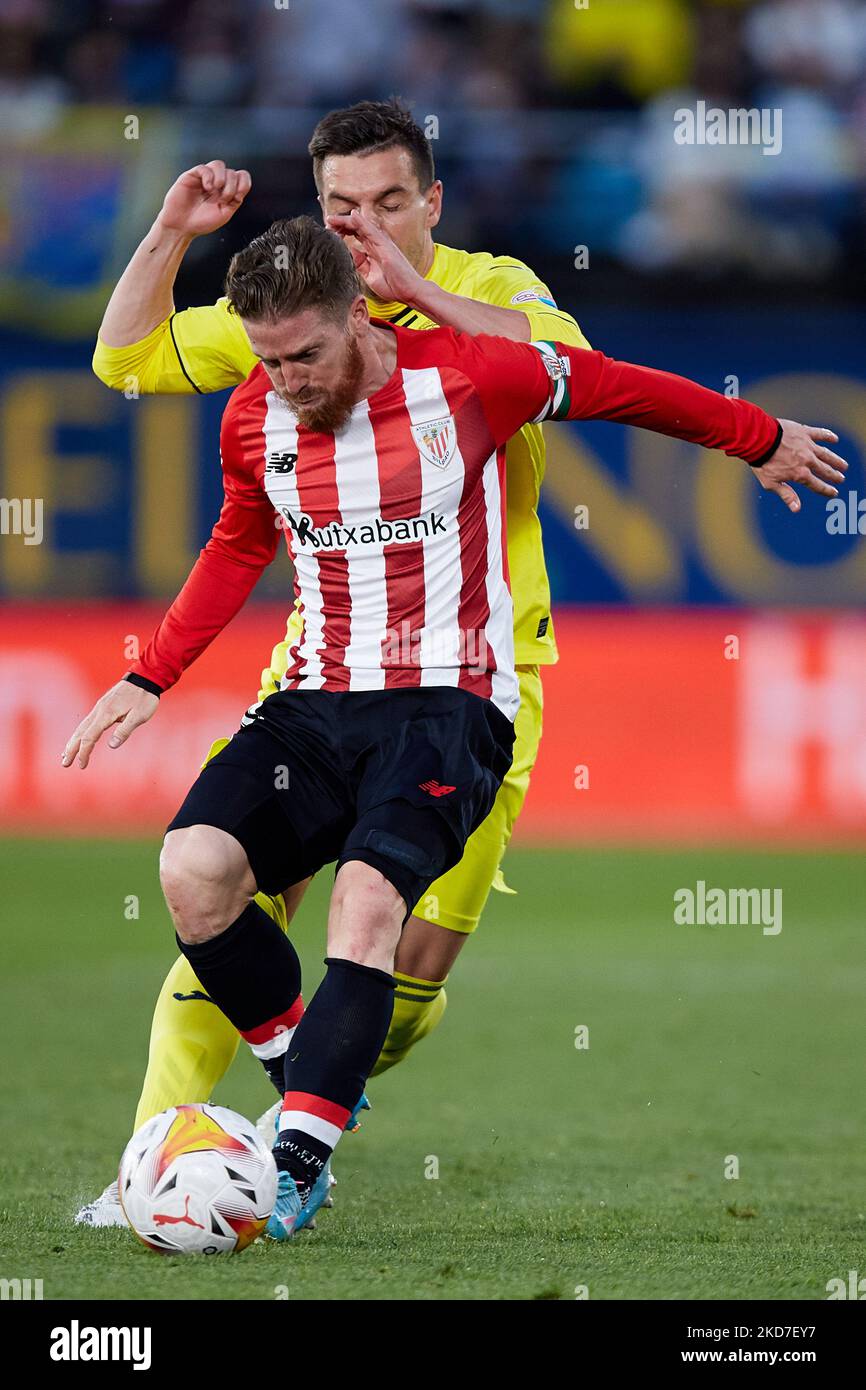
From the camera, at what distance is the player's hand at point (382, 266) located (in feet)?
13.5

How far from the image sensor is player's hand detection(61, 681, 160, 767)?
4.11 metres

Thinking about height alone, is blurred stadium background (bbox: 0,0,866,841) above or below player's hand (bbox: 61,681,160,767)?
above

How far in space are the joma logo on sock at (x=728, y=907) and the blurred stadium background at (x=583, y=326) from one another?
93 cm

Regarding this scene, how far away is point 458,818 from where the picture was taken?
12.5ft

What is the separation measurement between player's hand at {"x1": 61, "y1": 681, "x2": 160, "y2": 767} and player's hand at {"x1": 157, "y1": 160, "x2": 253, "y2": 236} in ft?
3.45

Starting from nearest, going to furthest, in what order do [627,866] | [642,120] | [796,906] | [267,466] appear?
[267,466] → [796,906] → [627,866] → [642,120]

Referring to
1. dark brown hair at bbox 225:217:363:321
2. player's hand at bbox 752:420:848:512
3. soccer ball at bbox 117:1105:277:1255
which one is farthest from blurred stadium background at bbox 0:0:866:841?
soccer ball at bbox 117:1105:277:1255

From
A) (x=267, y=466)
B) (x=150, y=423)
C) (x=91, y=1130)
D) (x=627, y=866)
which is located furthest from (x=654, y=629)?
(x=267, y=466)

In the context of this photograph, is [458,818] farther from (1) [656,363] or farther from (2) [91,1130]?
(1) [656,363]

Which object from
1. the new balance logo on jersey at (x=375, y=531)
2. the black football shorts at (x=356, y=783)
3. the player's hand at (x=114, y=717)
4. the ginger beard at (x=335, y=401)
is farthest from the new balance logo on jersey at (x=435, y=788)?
the ginger beard at (x=335, y=401)

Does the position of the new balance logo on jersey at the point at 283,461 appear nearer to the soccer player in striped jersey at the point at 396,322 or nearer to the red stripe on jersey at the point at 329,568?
the red stripe on jersey at the point at 329,568

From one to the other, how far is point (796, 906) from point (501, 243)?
515 centimetres

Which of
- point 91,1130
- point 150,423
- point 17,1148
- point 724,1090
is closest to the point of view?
point 17,1148

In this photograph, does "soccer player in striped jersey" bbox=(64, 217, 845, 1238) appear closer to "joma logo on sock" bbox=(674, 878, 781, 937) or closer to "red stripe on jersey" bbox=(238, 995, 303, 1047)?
"red stripe on jersey" bbox=(238, 995, 303, 1047)
